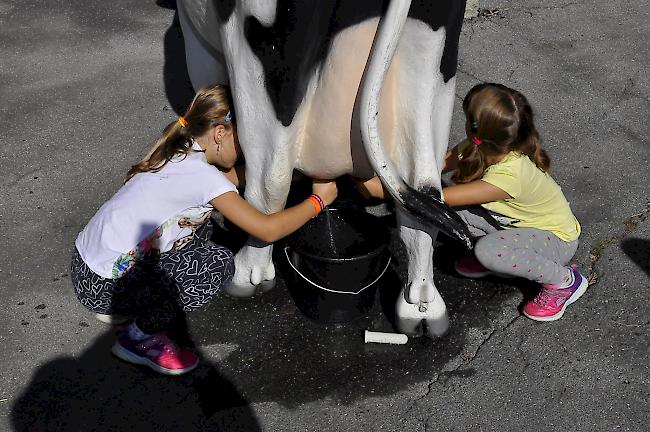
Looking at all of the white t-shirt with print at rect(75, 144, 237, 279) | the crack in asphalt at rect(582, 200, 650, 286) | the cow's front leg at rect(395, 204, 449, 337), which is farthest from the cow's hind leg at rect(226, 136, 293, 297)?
the crack in asphalt at rect(582, 200, 650, 286)

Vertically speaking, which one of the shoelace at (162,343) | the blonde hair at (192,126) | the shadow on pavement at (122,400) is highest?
the blonde hair at (192,126)

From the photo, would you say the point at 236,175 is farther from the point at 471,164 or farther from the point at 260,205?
the point at 471,164

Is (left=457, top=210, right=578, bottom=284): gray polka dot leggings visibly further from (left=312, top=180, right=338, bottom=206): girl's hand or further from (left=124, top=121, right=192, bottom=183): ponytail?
(left=124, top=121, right=192, bottom=183): ponytail

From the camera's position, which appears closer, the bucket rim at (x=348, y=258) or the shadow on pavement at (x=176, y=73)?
the bucket rim at (x=348, y=258)

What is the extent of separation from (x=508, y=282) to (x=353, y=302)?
69 cm

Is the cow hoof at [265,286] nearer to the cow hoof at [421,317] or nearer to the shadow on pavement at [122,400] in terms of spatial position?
the shadow on pavement at [122,400]

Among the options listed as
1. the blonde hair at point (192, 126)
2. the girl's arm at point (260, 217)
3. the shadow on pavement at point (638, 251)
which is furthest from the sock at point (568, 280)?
Result: the blonde hair at point (192, 126)

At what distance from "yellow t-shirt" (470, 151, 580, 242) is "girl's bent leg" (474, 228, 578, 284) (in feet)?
0.15

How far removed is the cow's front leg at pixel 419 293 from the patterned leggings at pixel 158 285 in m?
0.65

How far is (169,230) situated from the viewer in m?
2.60

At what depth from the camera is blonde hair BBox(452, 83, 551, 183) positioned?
2.58 m

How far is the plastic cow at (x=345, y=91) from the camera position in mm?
2146

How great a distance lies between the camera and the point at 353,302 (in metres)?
2.82

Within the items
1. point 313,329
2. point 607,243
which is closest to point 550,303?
point 607,243
